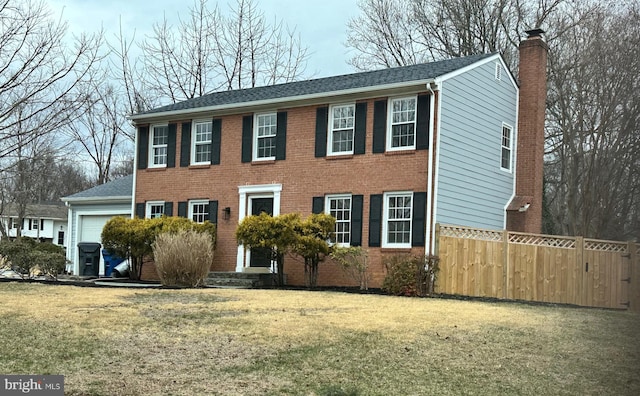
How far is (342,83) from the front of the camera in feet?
68.3

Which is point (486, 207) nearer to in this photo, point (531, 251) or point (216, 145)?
point (531, 251)

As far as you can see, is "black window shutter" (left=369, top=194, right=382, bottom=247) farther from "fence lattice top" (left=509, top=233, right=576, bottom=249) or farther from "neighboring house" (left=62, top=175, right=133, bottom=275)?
"neighboring house" (left=62, top=175, right=133, bottom=275)

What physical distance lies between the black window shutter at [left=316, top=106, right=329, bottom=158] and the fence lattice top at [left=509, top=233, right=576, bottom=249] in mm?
5689

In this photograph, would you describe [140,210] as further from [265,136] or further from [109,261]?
[265,136]

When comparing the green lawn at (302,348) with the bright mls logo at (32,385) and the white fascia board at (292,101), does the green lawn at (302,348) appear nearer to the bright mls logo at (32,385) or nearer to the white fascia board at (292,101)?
the bright mls logo at (32,385)

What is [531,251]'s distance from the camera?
16.2 m

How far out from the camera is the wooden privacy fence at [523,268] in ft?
52.3

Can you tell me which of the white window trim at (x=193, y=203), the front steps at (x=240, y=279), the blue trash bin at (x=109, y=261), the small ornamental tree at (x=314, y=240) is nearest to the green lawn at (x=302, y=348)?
the small ornamental tree at (x=314, y=240)

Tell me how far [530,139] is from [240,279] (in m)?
9.35

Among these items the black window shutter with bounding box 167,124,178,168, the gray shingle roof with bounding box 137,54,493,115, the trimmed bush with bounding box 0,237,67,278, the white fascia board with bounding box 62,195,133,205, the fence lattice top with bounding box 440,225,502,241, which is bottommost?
the trimmed bush with bounding box 0,237,67,278

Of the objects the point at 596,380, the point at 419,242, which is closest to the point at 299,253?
the point at 419,242

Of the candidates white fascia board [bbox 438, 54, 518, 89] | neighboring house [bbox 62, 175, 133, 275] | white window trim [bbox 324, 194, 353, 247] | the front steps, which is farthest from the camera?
neighboring house [bbox 62, 175, 133, 275]

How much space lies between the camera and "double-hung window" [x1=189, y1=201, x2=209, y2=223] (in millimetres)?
21987

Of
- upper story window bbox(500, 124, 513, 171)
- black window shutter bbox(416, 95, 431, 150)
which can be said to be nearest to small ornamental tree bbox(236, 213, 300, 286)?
black window shutter bbox(416, 95, 431, 150)
